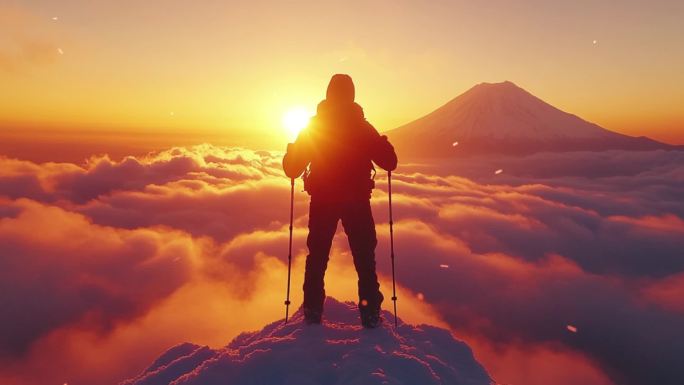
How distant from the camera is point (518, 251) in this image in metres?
148

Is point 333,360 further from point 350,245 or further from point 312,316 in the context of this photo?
point 350,245

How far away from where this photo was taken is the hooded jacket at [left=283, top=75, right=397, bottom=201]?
5141 millimetres

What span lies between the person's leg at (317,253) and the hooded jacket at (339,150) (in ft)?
0.67

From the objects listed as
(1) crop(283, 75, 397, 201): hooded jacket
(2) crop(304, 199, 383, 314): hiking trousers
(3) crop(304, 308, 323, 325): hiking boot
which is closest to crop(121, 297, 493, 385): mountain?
(3) crop(304, 308, 323, 325): hiking boot

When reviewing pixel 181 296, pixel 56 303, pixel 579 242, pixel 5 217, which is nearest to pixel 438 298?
pixel 579 242

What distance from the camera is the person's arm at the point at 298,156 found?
532cm

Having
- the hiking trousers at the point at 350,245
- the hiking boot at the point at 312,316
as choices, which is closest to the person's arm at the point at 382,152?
the hiking trousers at the point at 350,245

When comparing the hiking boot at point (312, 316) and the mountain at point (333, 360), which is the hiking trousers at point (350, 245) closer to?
the hiking boot at point (312, 316)

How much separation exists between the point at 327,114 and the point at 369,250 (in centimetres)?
193

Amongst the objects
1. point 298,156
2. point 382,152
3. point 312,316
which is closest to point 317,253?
point 312,316

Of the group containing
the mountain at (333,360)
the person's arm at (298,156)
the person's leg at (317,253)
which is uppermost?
the person's arm at (298,156)

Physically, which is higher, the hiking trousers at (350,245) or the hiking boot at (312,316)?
the hiking trousers at (350,245)

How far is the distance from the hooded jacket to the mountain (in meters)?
1.76

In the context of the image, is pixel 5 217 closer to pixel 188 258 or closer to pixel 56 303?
pixel 56 303
